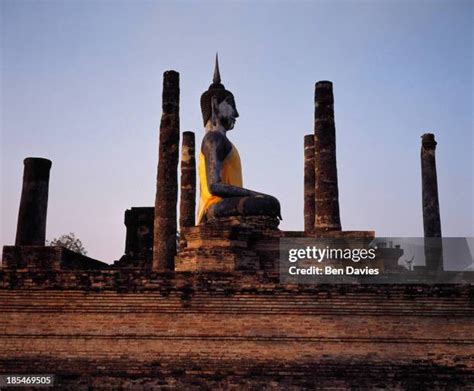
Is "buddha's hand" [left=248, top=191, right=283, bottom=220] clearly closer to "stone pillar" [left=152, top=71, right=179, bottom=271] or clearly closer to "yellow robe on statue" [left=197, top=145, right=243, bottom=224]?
"yellow robe on statue" [left=197, top=145, right=243, bottom=224]

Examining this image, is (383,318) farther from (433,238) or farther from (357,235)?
(433,238)

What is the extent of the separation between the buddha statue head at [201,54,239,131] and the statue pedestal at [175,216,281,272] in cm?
244

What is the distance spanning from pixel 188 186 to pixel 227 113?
6.79m

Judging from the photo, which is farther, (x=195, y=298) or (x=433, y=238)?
(x=433, y=238)

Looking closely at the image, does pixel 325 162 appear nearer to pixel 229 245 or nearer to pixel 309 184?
pixel 229 245

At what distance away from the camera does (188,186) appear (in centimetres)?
1922

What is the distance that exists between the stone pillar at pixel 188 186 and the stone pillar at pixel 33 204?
5595 mm

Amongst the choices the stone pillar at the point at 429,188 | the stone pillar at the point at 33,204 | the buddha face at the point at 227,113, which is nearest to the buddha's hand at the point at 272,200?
the buddha face at the point at 227,113

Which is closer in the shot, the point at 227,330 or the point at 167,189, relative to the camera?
the point at 227,330

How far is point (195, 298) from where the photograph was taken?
30.0 feet

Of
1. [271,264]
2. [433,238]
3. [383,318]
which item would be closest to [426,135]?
[433,238]

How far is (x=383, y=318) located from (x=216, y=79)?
6954mm

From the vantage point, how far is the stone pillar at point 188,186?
18984 millimetres

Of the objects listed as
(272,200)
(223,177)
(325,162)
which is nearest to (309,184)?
(325,162)
